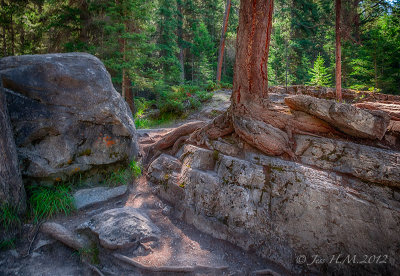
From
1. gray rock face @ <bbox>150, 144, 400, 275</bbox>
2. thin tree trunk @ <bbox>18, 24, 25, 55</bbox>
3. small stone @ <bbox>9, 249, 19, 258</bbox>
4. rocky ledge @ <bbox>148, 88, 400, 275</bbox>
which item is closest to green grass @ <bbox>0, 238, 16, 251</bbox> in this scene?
small stone @ <bbox>9, 249, 19, 258</bbox>

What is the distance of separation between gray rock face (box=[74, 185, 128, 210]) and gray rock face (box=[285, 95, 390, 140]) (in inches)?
175

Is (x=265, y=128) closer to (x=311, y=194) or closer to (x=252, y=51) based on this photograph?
(x=311, y=194)

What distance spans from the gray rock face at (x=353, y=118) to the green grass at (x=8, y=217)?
5.62m

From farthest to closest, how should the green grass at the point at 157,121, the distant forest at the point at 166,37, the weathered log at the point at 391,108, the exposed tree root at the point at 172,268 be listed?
1. the green grass at the point at 157,121
2. the distant forest at the point at 166,37
3. the weathered log at the point at 391,108
4. the exposed tree root at the point at 172,268

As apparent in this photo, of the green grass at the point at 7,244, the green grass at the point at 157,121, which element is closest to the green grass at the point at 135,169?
the green grass at the point at 7,244

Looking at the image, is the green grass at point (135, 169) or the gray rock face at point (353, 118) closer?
the gray rock face at point (353, 118)

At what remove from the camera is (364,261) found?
9.79 ft

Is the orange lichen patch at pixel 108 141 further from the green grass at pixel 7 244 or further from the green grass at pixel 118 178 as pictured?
the green grass at pixel 7 244

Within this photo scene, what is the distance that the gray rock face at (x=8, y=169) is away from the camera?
340 cm

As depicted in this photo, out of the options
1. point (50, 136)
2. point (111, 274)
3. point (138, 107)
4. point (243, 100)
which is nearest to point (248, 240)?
point (111, 274)

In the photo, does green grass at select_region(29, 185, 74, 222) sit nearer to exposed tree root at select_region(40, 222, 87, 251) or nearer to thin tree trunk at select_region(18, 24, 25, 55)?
exposed tree root at select_region(40, 222, 87, 251)

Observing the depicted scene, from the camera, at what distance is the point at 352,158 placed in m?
3.59

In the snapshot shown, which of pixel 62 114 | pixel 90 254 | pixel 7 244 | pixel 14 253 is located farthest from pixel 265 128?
pixel 7 244

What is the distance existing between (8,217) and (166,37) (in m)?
18.5
